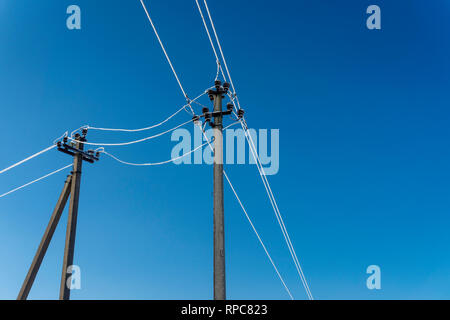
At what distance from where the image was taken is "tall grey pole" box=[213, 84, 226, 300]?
27.9 ft

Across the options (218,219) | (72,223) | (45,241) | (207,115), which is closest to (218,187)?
(218,219)

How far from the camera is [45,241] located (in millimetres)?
14812

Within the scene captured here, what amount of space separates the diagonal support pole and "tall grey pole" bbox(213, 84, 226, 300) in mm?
Answer: 7944

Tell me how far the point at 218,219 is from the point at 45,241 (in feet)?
29.2

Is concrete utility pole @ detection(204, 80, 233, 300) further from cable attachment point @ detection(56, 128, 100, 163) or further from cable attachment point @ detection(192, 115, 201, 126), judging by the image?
cable attachment point @ detection(56, 128, 100, 163)

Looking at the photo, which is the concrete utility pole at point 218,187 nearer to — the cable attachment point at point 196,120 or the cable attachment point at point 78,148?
the cable attachment point at point 196,120

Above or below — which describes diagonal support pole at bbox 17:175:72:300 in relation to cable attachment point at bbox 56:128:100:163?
below

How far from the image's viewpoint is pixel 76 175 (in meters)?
15.2

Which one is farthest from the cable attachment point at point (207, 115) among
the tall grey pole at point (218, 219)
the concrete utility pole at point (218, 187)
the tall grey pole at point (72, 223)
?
the tall grey pole at point (72, 223)

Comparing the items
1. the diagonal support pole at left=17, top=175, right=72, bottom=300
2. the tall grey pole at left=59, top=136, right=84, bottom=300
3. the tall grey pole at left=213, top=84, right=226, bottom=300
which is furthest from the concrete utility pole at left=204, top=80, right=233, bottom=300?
the diagonal support pole at left=17, top=175, right=72, bottom=300
